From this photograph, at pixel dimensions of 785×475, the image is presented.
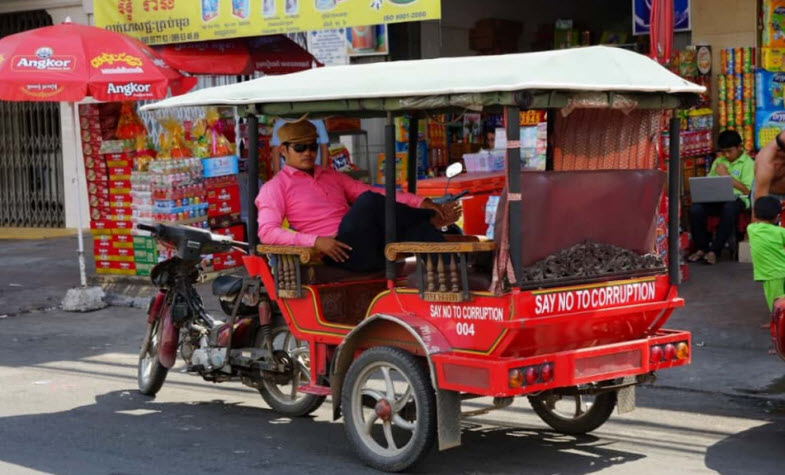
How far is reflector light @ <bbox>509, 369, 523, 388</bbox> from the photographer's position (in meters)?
5.74

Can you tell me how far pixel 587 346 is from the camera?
20.5ft

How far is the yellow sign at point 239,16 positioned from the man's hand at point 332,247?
4.31m

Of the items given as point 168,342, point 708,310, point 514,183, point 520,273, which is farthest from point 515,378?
point 708,310

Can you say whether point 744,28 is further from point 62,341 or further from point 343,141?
point 62,341

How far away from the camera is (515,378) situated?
5.75m

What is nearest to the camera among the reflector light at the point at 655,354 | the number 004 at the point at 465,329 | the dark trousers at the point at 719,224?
the number 004 at the point at 465,329

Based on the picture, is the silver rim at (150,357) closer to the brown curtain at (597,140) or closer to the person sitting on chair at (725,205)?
the brown curtain at (597,140)

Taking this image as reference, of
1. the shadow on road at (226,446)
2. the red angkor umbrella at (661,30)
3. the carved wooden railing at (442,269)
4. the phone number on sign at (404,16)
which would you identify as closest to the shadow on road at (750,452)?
the shadow on road at (226,446)

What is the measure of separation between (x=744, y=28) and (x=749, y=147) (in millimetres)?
1216

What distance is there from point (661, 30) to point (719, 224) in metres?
2.58

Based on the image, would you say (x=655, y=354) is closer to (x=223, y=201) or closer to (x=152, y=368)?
(x=152, y=368)

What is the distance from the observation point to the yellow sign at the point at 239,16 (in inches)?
442

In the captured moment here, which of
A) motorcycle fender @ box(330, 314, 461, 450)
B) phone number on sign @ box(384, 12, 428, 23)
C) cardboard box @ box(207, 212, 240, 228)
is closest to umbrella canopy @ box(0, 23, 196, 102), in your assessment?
cardboard box @ box(207, 212, 240, 228)

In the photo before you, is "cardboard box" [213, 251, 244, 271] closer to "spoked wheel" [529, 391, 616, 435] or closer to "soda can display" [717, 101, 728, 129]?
"soda can display" [717, 101, 728, 129]
